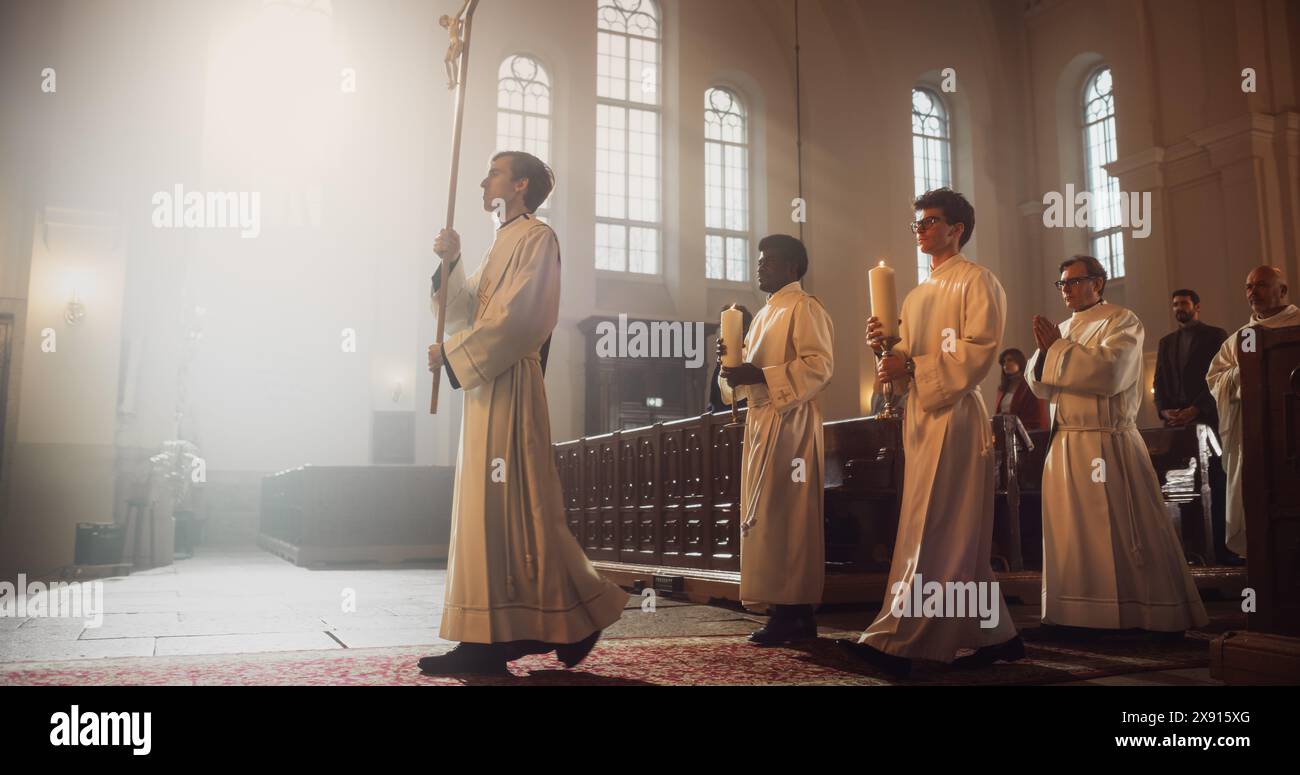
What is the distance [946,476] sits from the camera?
313 cm

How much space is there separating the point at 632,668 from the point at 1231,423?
4.49 m

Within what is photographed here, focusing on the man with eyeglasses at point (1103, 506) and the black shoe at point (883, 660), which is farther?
the man with eyeglasses at point (1103, 506)

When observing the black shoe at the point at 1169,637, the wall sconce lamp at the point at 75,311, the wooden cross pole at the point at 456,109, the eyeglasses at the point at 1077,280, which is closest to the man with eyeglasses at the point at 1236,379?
Result: the eyeglasses at the point at 1077,280

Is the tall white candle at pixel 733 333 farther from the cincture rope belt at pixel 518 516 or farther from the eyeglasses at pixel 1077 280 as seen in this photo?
the eyeglasses at pixel 1077 280

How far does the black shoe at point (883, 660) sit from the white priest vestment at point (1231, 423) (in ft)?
12.3

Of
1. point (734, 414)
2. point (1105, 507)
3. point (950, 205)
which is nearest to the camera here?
point (950, 205)

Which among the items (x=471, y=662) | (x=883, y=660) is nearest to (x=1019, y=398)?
(x=883, y=660)

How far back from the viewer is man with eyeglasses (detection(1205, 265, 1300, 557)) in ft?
17.9

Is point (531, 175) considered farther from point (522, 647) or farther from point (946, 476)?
point (946, 476)

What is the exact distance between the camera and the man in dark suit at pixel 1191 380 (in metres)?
6.38

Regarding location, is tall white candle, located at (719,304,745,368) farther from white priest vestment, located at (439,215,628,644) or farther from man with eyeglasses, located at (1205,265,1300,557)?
man with eyeglasses, located at (1205,265,1300,557)

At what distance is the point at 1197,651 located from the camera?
377 cm
